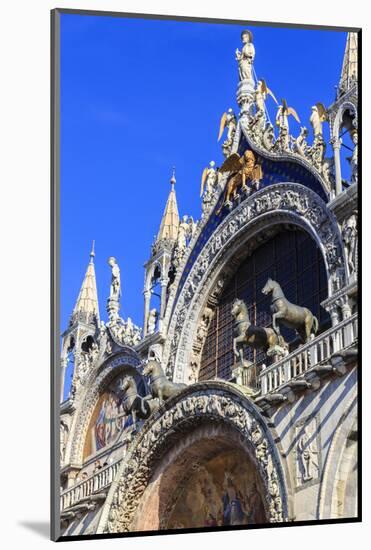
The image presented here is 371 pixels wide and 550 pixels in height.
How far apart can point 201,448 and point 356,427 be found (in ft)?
9.87

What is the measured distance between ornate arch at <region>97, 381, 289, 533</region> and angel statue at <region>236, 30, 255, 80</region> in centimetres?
366

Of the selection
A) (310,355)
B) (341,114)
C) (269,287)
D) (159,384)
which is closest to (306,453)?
(310,355)

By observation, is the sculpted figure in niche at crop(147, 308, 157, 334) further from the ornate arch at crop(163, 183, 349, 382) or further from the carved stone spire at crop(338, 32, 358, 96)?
the carved stone spire at crop(338, 32, 358, 96)

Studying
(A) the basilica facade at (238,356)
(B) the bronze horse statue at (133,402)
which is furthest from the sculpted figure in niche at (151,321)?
(B) the bronze horse statue at (133,402)

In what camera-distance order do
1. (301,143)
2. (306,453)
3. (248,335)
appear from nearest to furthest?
(306,453)
(248,335)
(301,143)

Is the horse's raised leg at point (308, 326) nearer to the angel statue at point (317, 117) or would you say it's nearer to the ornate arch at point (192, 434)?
the ornate arch at point (192, 434)

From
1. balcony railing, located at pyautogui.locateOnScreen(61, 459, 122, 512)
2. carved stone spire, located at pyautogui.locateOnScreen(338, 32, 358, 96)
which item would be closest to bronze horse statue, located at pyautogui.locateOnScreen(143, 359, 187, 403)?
balcony railing, located at pyautogui.locateOnScreen(61, 459, 122, 512)

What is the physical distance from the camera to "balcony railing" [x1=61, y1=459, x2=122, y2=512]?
15.5 metres

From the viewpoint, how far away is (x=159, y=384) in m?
15.6

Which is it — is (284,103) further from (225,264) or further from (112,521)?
(112,521)

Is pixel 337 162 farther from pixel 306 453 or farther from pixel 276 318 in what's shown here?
pixel 306 453

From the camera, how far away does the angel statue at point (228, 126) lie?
15.0m

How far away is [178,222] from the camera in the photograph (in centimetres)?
1673

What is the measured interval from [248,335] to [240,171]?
2655 mm
